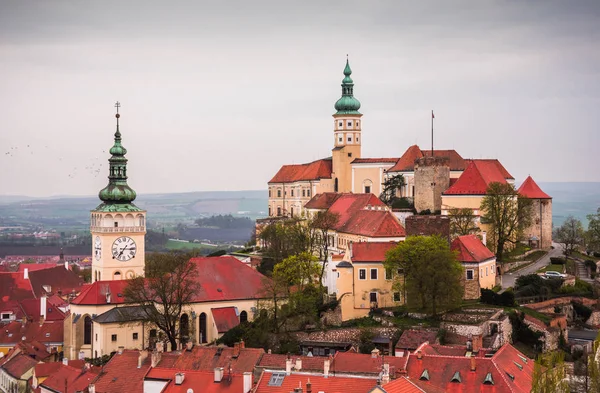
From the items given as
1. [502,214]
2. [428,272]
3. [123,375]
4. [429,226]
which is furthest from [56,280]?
[428,272]

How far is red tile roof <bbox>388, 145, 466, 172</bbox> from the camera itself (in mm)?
102875

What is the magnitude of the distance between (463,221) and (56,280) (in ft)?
155

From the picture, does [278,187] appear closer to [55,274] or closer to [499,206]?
[55,274]

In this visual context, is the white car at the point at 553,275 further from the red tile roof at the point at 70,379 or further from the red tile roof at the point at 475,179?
the red tile roof at the point at 70,379

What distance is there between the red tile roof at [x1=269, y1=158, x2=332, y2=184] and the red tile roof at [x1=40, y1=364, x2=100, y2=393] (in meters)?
53.8

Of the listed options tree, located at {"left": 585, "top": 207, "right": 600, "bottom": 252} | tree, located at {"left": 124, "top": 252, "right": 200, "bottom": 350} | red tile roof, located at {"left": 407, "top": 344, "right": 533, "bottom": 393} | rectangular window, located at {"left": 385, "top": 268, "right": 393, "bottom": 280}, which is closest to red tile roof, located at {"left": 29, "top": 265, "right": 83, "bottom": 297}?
tree, located at {"left": 124, "top": 252, "right": 200, "bottom": 350}

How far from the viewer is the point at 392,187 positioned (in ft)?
346

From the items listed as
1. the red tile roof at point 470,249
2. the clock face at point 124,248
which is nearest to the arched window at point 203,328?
the clock face at point 124,248

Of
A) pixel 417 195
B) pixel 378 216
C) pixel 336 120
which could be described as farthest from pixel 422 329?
pixel 336 120

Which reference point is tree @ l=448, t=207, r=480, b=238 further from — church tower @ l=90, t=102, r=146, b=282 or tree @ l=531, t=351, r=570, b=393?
tree @ l=531, t=351, r=570, b=393

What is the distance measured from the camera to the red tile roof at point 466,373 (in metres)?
50.5

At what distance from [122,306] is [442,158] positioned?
34083mm

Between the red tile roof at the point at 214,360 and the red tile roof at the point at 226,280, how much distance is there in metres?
14.7

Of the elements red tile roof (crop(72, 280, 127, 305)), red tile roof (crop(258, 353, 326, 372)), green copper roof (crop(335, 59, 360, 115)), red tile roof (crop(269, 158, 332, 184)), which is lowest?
red tile roof (crop(258, 353, 326, 372))
